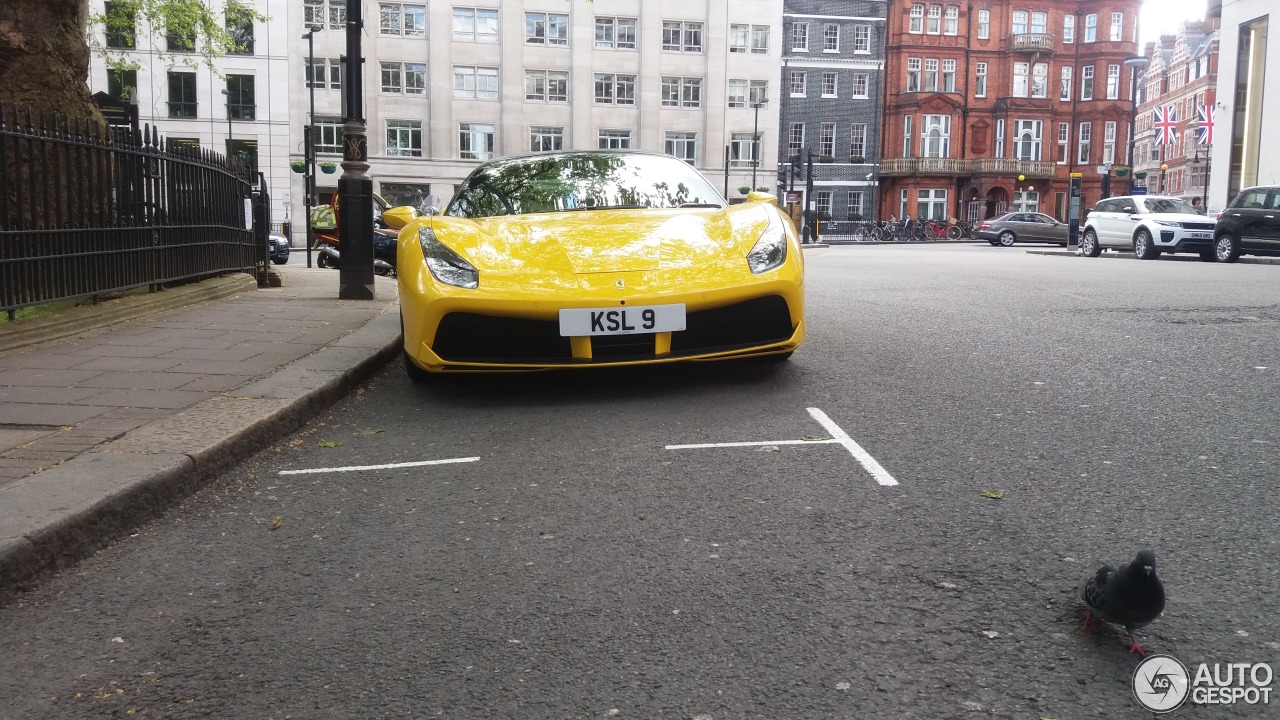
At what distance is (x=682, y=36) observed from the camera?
56094 mm

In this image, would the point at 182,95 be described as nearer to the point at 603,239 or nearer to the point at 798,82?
the point at 798,82

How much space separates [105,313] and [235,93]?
4622 centimetres

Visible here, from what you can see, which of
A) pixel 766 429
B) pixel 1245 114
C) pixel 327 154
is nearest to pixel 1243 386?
pixel 766 429

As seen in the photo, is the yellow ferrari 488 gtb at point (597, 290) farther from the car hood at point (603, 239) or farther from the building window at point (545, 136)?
the building window at point (545, 136)

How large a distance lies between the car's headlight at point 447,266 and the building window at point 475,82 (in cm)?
4933

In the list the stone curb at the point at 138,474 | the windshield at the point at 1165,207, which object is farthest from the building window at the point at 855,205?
the stone curb at the point at 138,474

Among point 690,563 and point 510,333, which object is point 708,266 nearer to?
point 510,333

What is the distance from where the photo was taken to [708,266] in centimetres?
509

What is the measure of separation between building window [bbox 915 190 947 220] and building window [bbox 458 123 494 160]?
26.2 meters

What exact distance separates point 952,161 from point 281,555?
63195mm

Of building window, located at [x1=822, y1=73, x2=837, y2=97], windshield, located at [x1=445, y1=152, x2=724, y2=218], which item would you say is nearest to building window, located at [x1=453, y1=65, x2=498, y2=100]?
building window, located at [x1=822, y1=73, x2=837, y2=97]

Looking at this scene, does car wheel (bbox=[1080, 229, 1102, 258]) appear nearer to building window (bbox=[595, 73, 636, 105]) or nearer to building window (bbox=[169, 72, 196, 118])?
building window (bbox=[595, 73, 636, 105])

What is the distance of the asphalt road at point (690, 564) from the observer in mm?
2119

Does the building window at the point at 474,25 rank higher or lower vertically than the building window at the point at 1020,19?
lower
